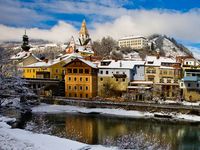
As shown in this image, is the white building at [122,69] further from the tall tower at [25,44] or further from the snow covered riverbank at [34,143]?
the tall tower at [25,44]

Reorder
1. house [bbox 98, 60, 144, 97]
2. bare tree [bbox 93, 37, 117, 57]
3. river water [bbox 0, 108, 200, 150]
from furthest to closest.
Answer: bare tree [bbox 93, 37, 117, 57] < house [bbox 98, 60, 144, 97] < river water [bbox 0, 108, 200, 150]

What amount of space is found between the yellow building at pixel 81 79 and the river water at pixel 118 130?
16.2 metres

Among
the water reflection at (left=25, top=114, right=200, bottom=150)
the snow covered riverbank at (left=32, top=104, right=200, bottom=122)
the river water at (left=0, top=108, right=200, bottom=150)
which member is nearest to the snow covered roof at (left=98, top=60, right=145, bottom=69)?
the snow covered riverbank at (left=32, top=104, right=200, bottom=122)

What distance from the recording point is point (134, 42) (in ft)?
608

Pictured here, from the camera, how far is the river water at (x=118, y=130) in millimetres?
33500

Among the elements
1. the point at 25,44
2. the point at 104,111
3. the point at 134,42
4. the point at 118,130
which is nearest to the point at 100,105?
the point at 104,111

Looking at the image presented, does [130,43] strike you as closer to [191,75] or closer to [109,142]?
A: [191,75]

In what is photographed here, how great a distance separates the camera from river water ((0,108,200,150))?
1319 inches

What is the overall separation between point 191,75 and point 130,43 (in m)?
122

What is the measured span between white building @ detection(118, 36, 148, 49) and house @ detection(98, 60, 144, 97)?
10488 cm

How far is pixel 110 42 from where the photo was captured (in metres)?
160

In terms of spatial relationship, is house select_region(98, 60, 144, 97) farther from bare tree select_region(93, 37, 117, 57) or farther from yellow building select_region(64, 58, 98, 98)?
bare tree select_region(93, 37, 117, 57)

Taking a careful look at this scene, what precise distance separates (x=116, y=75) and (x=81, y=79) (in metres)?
8.31

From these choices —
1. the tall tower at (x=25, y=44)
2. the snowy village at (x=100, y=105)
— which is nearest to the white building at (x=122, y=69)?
the snowy village at (x=100, y=105)
